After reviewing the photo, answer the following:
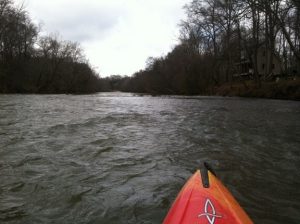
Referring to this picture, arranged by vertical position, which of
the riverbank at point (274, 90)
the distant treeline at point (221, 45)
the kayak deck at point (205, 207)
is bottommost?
the kayak deck at point (205, 207)

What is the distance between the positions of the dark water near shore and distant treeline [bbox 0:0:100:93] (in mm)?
37784

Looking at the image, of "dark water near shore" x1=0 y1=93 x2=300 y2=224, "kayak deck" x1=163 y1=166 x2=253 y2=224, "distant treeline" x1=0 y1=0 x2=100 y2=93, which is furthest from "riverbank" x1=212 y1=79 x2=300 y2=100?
"distant treeline" x1=0 y1=0 x2=100 y2=93

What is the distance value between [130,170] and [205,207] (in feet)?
8.79

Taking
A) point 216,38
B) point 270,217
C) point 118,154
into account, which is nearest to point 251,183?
point 270,217

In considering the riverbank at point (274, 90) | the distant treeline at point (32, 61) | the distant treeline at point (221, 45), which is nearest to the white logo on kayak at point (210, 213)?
the distant treeline at point (221, 45)

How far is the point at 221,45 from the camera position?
4119cm

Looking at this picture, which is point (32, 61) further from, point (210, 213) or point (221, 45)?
point (210, 213)

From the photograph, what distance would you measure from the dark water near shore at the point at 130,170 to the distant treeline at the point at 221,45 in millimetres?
12394

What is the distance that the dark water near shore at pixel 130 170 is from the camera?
3645mm

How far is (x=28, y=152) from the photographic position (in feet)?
20.0

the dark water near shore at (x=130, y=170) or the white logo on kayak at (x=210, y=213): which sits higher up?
the white logo on kayak at (x=210, y=213)

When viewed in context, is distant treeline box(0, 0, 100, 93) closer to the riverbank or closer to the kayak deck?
the riverbank

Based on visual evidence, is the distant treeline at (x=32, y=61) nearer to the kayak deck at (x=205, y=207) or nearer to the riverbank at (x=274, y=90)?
the riverbank at (x=274, y=90)

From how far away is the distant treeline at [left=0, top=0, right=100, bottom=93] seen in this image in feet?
142
